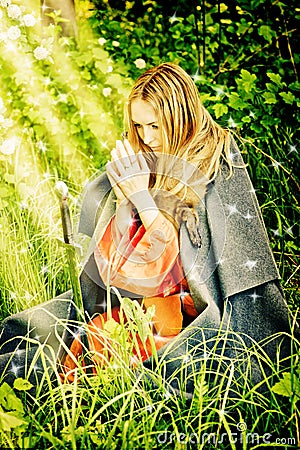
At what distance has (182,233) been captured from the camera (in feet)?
6.55

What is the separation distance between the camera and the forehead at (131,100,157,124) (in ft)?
6.49

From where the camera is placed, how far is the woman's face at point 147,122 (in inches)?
78.0

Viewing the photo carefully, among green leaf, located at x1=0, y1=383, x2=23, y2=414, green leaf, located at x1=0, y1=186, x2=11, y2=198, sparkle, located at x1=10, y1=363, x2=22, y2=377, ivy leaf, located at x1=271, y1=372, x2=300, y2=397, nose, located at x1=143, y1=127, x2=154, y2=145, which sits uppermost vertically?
nose, located at x1=143, y1=127, x2=154, y2=145

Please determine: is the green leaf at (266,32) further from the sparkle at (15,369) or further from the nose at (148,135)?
the sparkle at (15,369)

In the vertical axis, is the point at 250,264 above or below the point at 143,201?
below

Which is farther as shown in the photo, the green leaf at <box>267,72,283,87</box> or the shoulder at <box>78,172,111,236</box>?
the green leaf at <box>267,72,283,87</box>

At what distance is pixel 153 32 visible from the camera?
3.82 m

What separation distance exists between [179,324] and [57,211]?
1099mm

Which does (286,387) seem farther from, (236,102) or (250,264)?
(236,102)

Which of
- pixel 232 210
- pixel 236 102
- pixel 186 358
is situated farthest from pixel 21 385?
pixel 236 102

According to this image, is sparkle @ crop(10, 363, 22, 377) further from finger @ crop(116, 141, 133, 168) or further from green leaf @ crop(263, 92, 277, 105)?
green leaf @ crop(263, 92, 277, 105)
